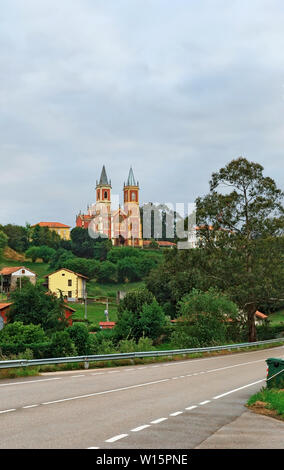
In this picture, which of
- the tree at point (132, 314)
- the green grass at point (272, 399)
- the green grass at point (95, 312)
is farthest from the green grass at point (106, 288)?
the green grass at point (272, 399)

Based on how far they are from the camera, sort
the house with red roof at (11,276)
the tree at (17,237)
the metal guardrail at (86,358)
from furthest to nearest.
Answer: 1. the tree at (17,237)
2. the house with red roof at (11,276)
3. the metal guardrail at (86,358)

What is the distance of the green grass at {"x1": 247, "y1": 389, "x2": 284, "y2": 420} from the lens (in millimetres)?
12477

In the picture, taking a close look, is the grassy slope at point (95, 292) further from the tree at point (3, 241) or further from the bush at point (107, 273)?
the tree at point (3, 241)

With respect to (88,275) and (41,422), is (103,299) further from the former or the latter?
(41,422)

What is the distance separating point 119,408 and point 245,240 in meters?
38.2

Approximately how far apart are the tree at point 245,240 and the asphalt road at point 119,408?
2619 cm

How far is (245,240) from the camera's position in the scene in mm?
49375

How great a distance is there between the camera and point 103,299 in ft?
376

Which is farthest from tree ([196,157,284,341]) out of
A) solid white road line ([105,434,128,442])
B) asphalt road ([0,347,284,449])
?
solid white road line ([105,434,128,442])

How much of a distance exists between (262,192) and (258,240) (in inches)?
200

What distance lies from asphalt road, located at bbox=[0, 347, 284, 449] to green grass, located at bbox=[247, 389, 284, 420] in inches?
17.5

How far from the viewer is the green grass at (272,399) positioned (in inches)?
491
